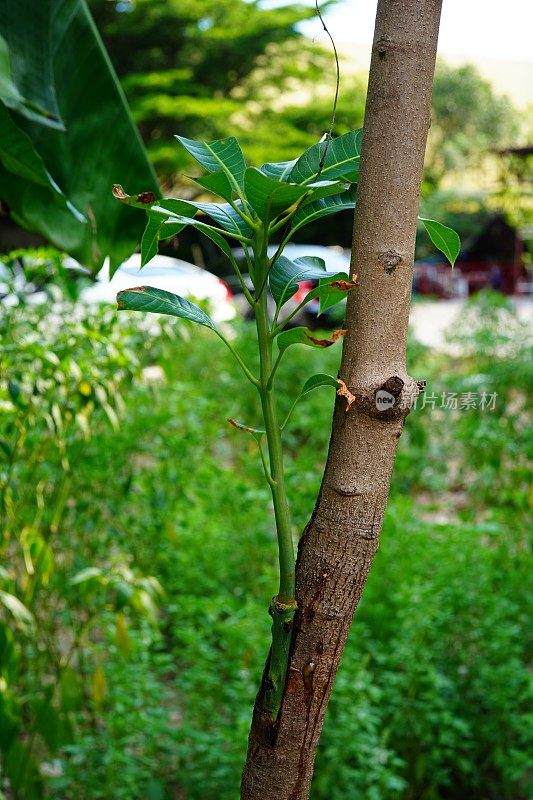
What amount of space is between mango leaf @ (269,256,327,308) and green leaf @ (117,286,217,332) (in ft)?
0.22

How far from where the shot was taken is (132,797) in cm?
215

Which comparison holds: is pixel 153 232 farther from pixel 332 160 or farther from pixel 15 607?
pixel 15 607

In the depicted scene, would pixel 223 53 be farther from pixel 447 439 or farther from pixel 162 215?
pixel 162 215

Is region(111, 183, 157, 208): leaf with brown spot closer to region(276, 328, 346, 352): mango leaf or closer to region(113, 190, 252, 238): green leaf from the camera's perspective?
region(113, 190, 252, 238): green leaf

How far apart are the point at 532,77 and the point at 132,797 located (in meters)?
31.1

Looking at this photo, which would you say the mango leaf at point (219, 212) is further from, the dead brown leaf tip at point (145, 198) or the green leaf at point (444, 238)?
the green leaf at point (444, 238)

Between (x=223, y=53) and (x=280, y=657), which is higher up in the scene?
(x=223, y=53)

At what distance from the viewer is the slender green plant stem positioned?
774mm

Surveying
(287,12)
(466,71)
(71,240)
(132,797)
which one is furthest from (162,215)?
(466,71)

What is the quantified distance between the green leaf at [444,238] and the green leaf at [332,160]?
8cm

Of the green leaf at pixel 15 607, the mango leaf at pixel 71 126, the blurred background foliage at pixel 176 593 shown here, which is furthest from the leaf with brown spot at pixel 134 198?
the green leaf at pixel 15 607

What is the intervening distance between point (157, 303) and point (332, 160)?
190 mm

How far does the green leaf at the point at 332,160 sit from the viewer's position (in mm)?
770

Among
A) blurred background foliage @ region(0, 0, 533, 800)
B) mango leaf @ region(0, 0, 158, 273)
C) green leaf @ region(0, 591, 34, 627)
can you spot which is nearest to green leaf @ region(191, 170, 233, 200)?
blurred background foliage @ region(0, 0, 533, 800)
